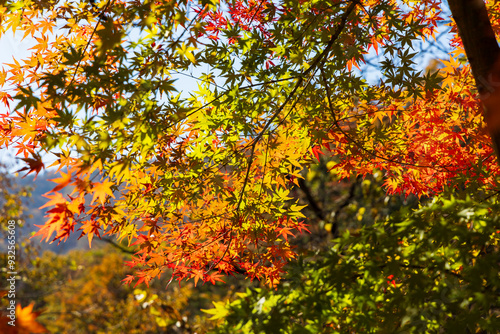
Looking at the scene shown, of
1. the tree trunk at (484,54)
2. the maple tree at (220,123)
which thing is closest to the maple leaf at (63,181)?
the maple tree at (220,123)

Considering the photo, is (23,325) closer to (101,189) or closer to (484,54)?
(101,189)

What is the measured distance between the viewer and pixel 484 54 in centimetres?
168

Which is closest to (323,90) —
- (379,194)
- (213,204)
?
(213,204)

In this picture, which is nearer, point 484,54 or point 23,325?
point 23,325

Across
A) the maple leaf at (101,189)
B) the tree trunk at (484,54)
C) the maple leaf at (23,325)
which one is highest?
the tree trunk at (484,54)

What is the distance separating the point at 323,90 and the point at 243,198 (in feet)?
2.80

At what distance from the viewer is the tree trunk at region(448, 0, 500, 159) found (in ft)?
5.44

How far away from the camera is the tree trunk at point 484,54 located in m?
1.66

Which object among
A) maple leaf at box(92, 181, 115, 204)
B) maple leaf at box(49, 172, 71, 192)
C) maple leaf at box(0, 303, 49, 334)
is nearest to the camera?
maple leaf at box(0, 303, 49, 334)

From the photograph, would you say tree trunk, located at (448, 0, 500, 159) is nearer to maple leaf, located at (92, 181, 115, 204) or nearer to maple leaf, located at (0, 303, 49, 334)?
maple leaf, located at (92, 181, 115, 204)

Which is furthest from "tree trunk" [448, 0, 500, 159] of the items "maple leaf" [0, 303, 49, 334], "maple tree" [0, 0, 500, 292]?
"maple leaf" [0, 303, 49, 334]

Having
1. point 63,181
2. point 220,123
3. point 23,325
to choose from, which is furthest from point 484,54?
point 23,325

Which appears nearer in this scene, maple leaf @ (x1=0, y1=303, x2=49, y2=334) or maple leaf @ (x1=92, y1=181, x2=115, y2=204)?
maple leaf @ (x1=0, y1=303, x2=49, y2=334)

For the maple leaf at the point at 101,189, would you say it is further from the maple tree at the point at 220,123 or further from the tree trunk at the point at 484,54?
the tree trunk at the point at 484,54
